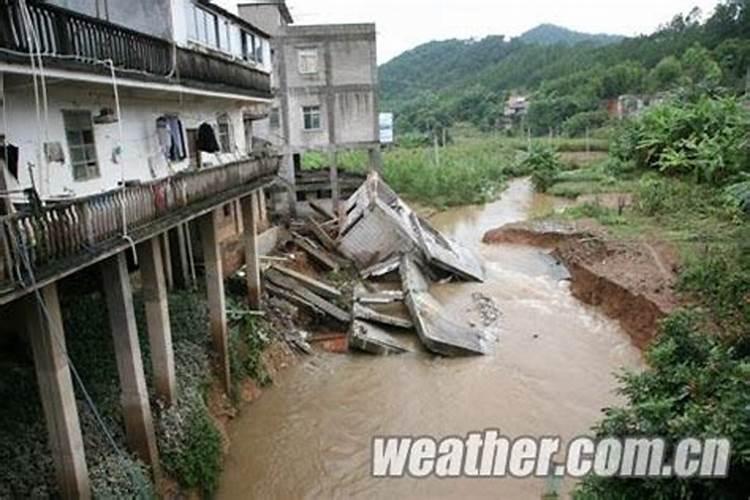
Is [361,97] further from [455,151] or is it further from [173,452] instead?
[455,151]

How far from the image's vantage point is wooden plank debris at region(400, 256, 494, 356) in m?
15.4

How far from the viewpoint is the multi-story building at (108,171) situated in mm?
6723

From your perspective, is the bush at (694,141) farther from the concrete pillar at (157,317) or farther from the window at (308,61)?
the concrete pillar at (157,317)

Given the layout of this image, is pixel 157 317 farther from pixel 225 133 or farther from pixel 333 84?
pixel 333 84

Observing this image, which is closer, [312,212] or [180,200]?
[180,200]

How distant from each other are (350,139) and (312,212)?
3.82m

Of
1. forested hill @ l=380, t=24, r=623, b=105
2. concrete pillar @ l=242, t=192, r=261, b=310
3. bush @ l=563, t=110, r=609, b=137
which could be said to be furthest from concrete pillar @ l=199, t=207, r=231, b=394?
forested hill @ l=380, t=24, r=623, b=105

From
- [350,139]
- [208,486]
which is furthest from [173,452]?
[350,139]

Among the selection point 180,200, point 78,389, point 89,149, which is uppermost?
point 89,149

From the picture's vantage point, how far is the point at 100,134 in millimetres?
10031

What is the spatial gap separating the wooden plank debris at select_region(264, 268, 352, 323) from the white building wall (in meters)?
4.01

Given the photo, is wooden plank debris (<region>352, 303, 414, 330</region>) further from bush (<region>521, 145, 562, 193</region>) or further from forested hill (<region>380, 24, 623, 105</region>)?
forested hill (<region>380, 24, 623, 105</region>)

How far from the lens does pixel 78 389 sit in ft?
32.3

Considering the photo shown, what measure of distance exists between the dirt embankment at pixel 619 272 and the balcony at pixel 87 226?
11833 millimetres
